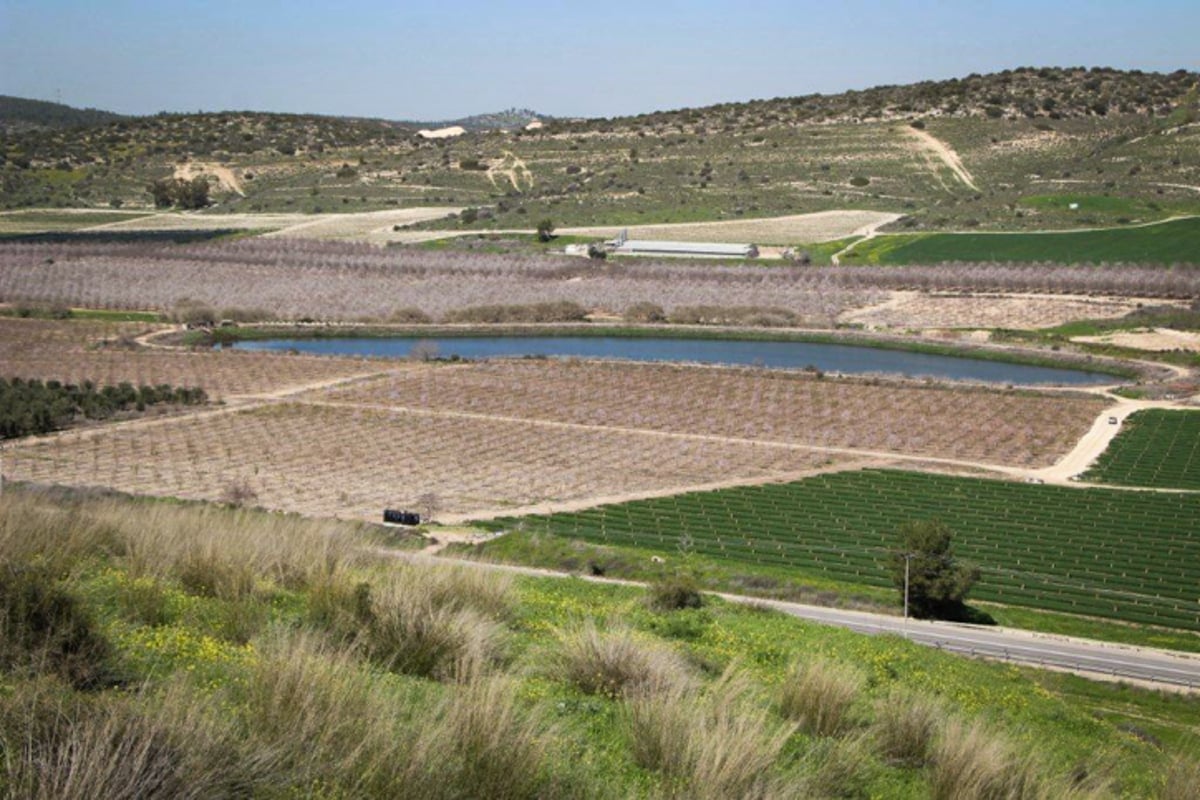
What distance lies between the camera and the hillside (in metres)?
132

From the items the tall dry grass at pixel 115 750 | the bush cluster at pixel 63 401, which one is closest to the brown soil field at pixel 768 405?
the bush cluster at pixel 63 401

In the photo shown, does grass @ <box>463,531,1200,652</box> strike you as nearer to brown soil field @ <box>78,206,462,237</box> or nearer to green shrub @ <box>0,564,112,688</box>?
green shrub @ <box>0,564,112,688</box>

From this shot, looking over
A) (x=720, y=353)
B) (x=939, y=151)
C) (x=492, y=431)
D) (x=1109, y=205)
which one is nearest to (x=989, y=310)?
(x=720, y=353)

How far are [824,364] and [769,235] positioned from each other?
150 feet

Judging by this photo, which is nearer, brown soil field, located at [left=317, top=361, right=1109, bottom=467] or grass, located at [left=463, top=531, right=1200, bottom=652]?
grass, located at [left=463, top=531, right=1200, bottom=652]

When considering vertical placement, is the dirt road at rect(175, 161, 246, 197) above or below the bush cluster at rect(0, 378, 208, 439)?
above

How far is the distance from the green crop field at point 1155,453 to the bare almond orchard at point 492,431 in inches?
104

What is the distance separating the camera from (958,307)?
95.3 meters

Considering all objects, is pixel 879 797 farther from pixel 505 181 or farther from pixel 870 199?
pixel 505 181

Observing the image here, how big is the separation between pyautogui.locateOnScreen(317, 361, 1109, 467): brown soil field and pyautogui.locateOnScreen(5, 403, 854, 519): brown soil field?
355cm

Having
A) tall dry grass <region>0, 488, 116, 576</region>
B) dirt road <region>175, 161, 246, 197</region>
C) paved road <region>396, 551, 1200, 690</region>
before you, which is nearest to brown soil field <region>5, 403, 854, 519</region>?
paved road <region>396, 551, 1200, 690</region>

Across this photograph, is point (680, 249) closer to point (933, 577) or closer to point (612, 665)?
point (933, 577)

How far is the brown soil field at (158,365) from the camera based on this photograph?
67375 mm

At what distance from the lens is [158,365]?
73000 mm
